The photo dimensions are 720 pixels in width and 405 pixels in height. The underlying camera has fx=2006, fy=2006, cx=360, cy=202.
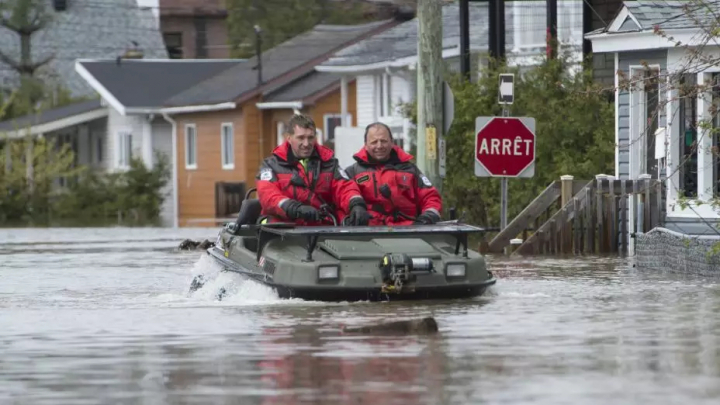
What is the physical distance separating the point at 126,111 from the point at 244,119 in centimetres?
594

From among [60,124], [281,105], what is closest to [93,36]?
[60,124]

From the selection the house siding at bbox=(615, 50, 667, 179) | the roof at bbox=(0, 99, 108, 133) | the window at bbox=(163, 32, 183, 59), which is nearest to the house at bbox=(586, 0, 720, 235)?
the house siding at bbox=(615, 50, 667, 179)

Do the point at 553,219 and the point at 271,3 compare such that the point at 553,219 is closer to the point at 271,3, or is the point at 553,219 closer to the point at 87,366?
the point at 87,366

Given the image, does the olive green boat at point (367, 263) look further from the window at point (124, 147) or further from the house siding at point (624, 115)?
the window at point (124, 147)

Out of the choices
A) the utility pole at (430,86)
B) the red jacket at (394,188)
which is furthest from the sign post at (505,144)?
the red jacket at (394,188)

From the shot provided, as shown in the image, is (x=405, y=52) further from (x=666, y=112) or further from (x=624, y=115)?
(x=666, y=112)

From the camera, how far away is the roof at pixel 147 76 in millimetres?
69562

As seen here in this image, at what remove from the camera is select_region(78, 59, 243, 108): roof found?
6956cm

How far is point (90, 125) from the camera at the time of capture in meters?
75.5

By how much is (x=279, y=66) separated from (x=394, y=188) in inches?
1940

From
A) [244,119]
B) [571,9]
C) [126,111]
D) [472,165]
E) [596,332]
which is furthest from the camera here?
[126,111]

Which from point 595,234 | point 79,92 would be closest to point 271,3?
point 79,92

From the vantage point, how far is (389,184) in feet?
64.2

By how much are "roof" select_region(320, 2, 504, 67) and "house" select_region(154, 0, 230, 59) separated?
33.2 metres
